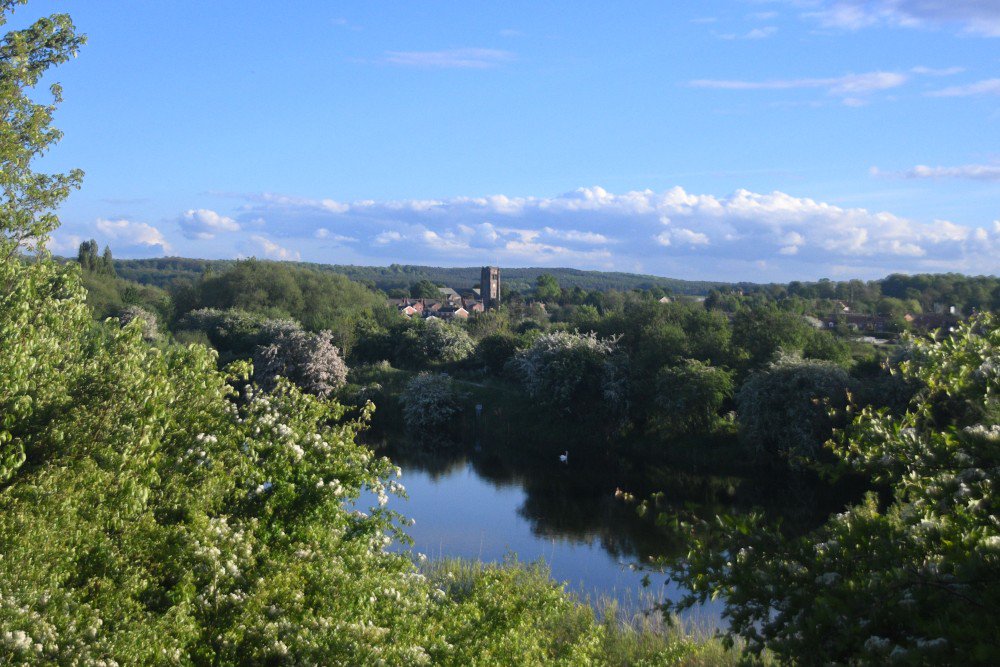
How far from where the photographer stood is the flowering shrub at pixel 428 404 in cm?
3878

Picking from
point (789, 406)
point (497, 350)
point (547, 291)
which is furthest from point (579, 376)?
point (547, 291)

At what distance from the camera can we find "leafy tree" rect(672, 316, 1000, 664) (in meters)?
3.98

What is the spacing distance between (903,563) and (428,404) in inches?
1376

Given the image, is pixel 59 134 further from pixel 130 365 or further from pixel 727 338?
pixel 727 338

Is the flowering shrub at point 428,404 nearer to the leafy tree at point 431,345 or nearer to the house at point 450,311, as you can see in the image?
the leafy tree at point 431,345

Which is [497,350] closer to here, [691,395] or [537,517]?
[691,395]

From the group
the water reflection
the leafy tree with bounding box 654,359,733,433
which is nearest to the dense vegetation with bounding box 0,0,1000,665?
the water reflection

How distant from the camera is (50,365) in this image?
6648mm

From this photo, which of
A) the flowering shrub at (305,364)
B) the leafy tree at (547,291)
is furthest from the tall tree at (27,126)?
the leafy tree at (547,291)

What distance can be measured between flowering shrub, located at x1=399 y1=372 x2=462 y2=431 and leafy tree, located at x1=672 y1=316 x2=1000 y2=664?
3321 centimetres

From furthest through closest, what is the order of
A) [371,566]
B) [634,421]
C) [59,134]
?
[634,421] < [59,134] < [371,566]

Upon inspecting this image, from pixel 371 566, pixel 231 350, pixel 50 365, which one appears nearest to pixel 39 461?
pixel 50 365

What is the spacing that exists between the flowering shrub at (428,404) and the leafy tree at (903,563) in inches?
1308

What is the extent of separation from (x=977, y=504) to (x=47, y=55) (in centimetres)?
909
